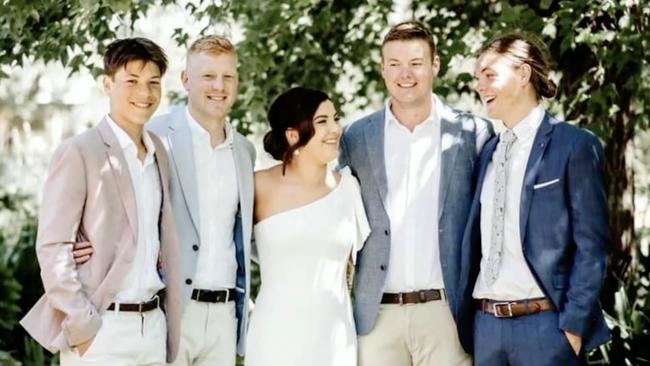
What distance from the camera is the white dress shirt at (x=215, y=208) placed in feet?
14.6

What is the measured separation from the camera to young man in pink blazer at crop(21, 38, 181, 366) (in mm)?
3854

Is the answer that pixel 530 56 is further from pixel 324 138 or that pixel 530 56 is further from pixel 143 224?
pixel 143 224

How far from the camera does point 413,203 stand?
15.2 ft

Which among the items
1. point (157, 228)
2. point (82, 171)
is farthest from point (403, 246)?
point (82, 171)

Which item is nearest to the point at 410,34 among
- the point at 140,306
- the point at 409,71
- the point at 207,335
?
the point at 409,71

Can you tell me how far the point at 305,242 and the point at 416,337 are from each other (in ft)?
2.02

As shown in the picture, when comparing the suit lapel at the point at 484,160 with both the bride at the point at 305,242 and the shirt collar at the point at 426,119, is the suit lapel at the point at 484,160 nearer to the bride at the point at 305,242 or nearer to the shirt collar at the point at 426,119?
the shirt collar at the point at 426,119

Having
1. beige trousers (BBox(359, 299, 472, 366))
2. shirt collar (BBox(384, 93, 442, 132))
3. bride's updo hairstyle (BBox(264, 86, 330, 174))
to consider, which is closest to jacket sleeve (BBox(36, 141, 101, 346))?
bride's updo hairstyle (BBox(264, 86, 330, 174))

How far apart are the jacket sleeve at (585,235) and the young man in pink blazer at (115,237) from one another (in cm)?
153

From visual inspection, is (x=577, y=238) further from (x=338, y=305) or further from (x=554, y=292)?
(x=338, y=305)

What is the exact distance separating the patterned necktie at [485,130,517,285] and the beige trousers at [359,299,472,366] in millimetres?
317

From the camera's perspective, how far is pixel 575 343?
4.24 m

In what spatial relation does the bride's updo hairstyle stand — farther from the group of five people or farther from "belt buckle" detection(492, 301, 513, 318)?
"belt buckle" detection(492, 301, 513, 318)

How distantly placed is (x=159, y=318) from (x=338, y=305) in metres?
0.83
